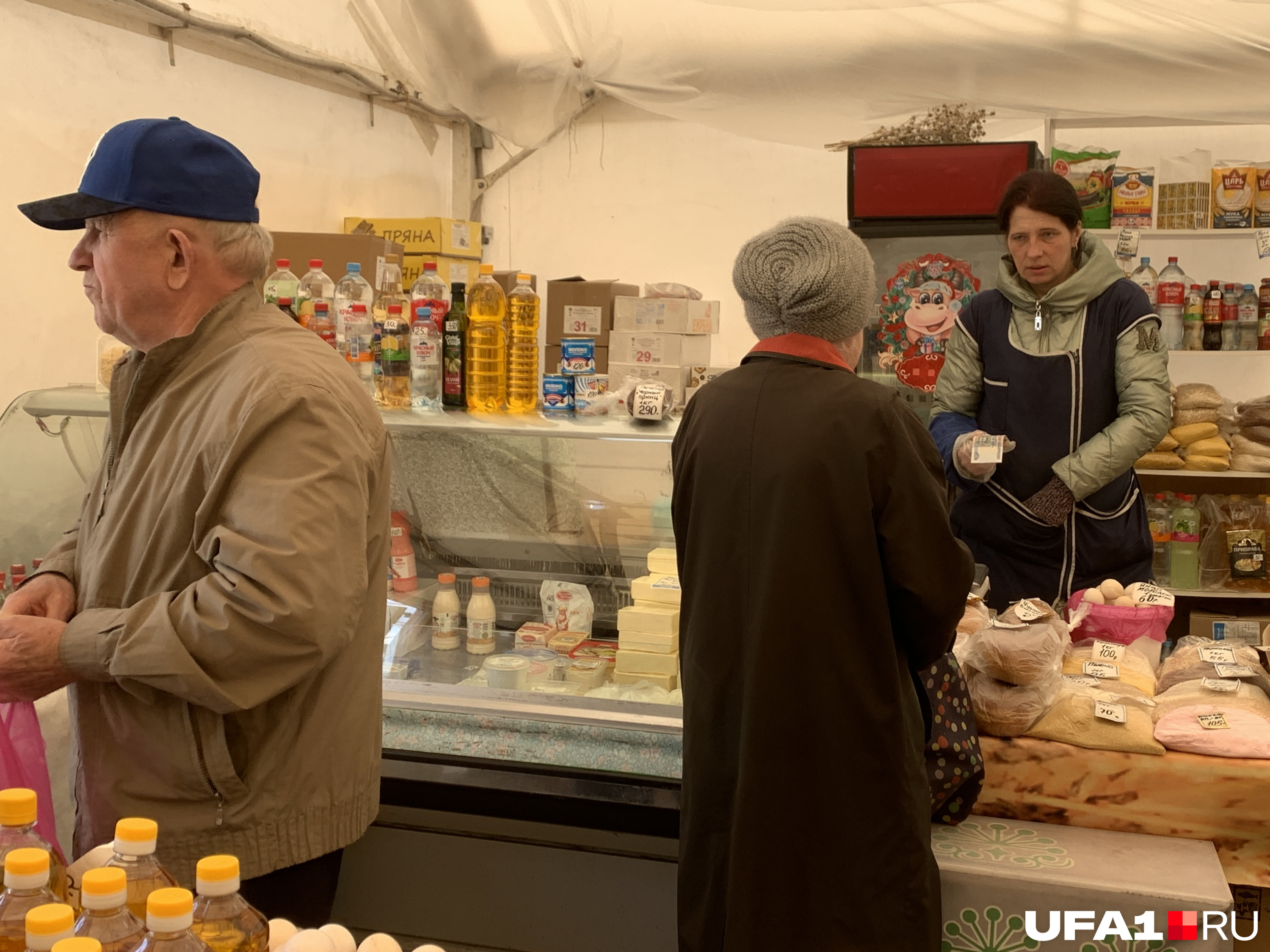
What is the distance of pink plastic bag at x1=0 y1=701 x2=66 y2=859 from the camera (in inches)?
65.4

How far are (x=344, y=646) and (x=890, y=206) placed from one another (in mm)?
3286

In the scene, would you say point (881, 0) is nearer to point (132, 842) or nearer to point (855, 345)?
point (855, 345)

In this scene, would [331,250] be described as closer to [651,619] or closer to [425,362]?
[425,362]

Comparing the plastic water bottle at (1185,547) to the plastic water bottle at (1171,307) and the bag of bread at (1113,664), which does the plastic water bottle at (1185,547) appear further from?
the bag of bread at (1113,664)

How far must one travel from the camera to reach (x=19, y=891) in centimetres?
94

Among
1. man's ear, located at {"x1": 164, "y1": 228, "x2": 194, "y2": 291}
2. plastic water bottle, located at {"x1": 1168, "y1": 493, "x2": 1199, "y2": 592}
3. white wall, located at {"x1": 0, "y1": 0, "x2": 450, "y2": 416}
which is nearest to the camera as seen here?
man's ear, located at {"x1": 164, "y1": 228, "x2": 194, "y2": 291}

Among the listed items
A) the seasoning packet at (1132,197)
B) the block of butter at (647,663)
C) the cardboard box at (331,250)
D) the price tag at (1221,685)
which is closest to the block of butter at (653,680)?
the block of butter at (647,663)

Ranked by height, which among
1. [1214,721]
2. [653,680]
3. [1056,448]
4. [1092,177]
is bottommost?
[653,680]

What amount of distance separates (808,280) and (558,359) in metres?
2.57

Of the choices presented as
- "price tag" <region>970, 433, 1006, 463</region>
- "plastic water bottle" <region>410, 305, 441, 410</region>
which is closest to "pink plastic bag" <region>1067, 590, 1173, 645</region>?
"price tag" <region>970, 433, 1006, 463</region>

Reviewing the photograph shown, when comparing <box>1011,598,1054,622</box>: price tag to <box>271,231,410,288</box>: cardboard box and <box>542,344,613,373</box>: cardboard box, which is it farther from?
<box>271,231,410,288</box>: cardboard box

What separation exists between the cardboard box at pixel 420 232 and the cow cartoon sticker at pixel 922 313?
2495 millimetres

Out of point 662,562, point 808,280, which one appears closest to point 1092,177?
point 662,562

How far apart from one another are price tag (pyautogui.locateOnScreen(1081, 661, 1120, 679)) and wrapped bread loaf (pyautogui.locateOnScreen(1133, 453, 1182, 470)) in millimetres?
2607
